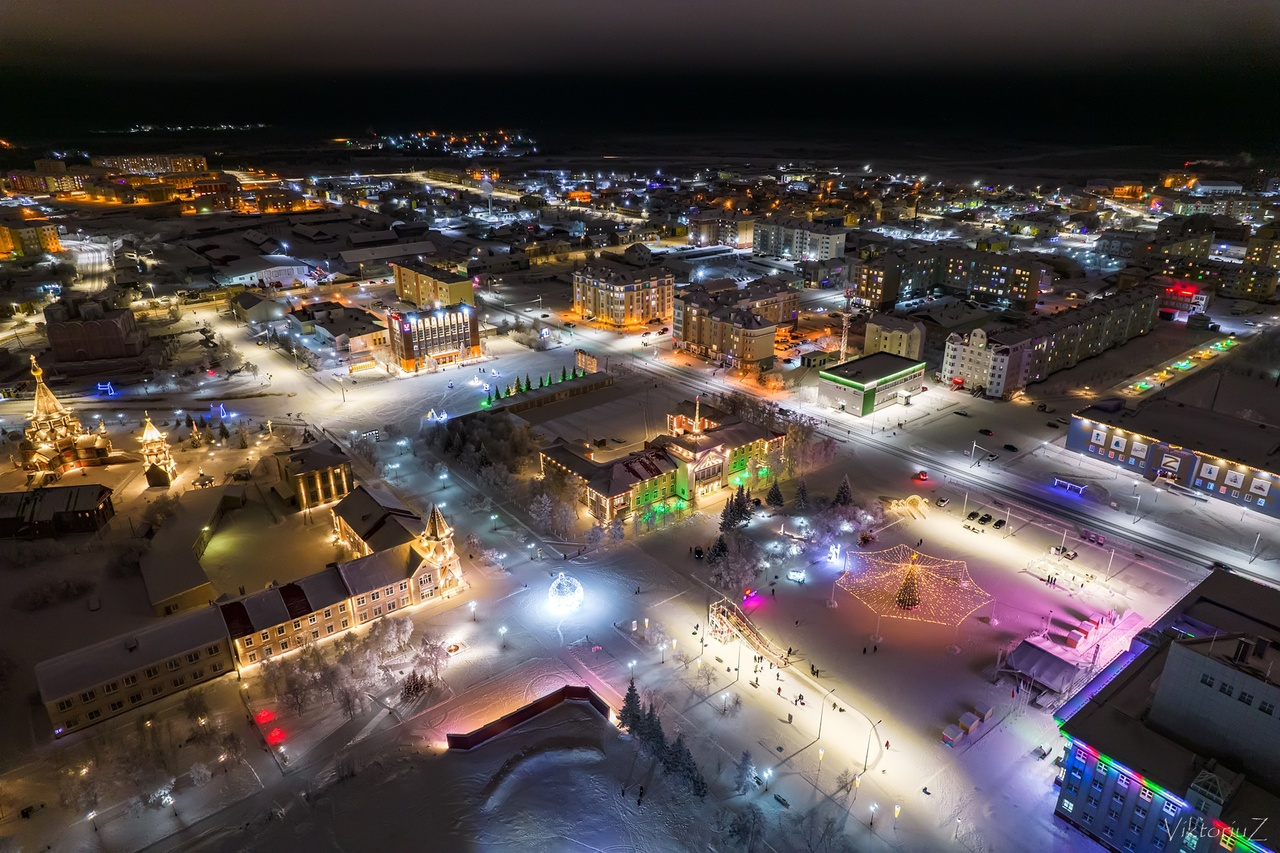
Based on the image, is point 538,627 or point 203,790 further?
point 538,627

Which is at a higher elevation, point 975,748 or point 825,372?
point 825,372

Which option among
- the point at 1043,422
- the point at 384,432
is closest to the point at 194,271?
the point at 384,432

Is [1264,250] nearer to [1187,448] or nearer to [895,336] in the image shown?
[895,336]

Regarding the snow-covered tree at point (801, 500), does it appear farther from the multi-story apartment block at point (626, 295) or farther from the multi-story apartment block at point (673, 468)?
the multi-story apartment block at point (626, 295)

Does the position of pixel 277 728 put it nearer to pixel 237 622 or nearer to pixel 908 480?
pixel 237 622

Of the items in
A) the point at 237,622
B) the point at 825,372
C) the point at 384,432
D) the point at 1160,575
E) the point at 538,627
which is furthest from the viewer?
the point at 825,372

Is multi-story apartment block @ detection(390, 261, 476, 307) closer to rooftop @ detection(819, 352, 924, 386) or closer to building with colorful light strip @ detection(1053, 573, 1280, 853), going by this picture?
rooftop @ detection(819, 352, 924, 386)
